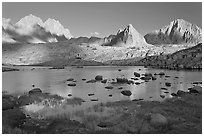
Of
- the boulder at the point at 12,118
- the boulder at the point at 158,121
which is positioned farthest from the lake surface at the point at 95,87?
the boulder at the point at 158,121

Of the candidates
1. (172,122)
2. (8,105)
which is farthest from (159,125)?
(8,105)

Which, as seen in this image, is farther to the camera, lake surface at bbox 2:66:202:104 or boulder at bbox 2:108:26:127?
lake surface at bbox 2:66:202:104

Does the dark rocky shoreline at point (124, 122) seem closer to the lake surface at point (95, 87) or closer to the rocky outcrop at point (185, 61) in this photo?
the lake surface at point (95, 87)

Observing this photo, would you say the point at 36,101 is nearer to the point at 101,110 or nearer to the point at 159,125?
the point at 101,110

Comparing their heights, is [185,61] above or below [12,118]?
above

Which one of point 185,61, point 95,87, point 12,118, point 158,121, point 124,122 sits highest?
point 185,61

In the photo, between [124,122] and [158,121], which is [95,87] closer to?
[124,122]

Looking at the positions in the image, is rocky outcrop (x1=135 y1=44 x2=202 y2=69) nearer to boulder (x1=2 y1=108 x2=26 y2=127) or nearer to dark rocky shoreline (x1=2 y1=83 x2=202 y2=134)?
dark rocky shoreline (x1=2 y1=83 x2=202 y2=134)

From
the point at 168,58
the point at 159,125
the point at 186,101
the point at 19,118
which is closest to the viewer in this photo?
the point at 159,125

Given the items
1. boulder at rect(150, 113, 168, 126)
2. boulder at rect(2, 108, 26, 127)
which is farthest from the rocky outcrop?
boulder at rect(2, 108, 26, 127)

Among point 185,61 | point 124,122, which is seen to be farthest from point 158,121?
point 185,61

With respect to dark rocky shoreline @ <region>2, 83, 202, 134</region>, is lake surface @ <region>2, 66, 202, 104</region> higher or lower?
higher
